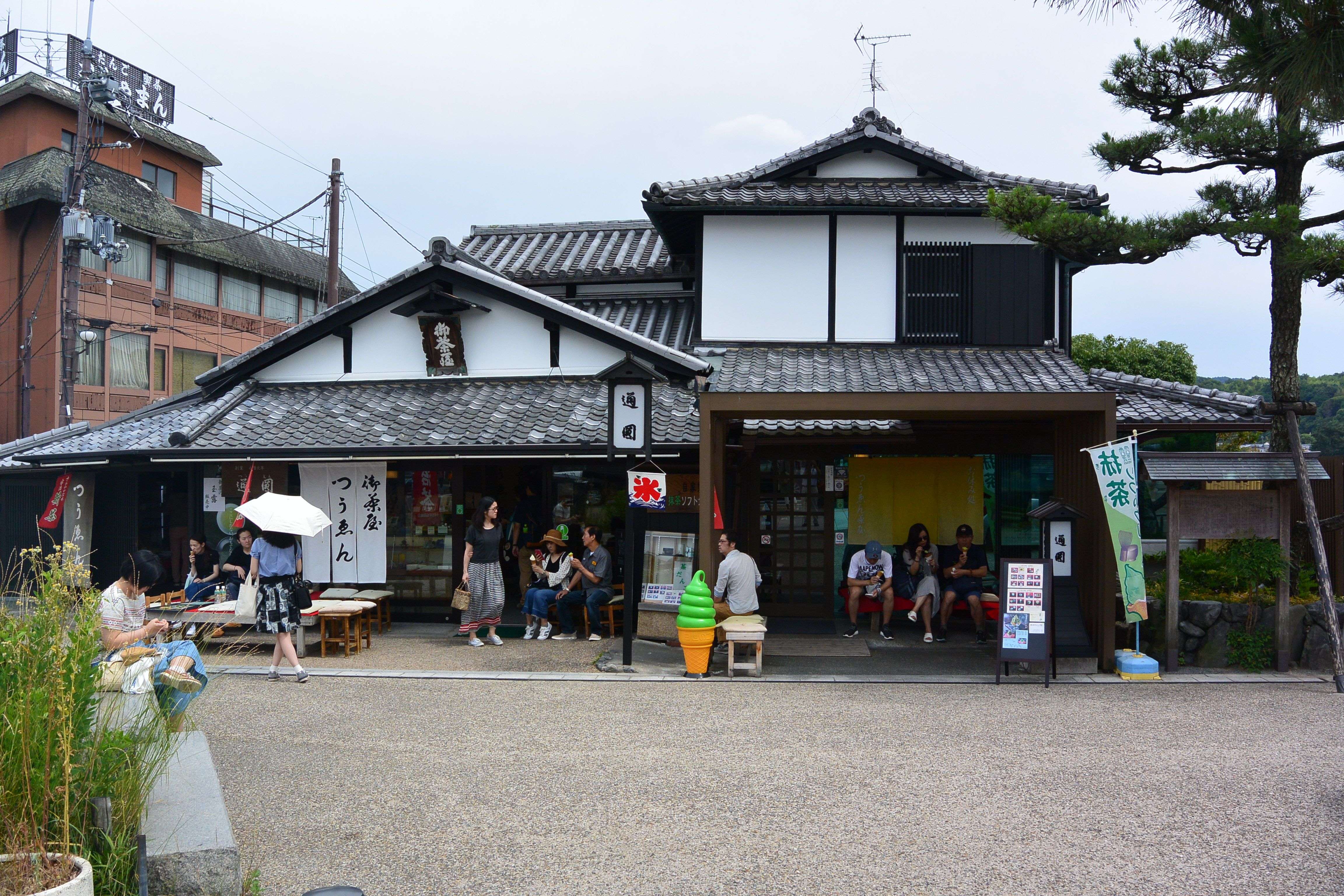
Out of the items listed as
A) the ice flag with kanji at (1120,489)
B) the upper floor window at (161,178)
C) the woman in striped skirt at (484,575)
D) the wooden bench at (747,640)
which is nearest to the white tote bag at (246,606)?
the woman in striped skirt at (484,575)

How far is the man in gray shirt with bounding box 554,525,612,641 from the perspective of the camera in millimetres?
12609

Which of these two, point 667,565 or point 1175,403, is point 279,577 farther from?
point 1175,403

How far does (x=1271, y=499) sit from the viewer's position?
10.6 m

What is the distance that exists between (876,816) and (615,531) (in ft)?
27.2

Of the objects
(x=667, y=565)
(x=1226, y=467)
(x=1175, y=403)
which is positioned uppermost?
(x=1175, y=403)

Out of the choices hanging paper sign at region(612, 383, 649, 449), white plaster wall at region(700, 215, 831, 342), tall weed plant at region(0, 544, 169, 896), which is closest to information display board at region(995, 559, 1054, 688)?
hanging paper sign at region(612, 383, 649, 449)

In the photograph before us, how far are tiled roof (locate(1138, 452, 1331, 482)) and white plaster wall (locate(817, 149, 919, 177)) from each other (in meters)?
6.35

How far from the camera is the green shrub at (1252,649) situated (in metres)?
10.5

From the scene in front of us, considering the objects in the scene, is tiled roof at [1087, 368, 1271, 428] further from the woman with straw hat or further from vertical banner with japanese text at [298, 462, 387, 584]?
vertical banner with japanese text at [298, 462, 387, 584]

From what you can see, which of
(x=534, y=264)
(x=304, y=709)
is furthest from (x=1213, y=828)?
(x=534, y=264)

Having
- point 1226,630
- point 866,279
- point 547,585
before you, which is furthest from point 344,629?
point 1226,630

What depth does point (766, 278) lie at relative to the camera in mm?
13945

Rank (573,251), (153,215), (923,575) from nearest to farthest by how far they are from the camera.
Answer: (923,575) < (573,251) < (153,215)

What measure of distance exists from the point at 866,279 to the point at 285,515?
8.41m
